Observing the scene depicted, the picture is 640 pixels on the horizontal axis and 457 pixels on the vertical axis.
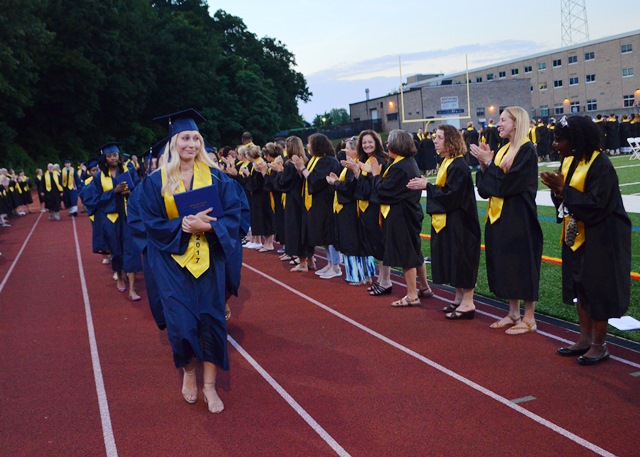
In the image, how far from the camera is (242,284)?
9.87 m

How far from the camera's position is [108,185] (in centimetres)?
937

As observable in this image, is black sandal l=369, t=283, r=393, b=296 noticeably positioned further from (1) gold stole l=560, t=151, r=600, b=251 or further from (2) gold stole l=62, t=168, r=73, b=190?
(2) gold stole l=62, t=168, r=73, b=190

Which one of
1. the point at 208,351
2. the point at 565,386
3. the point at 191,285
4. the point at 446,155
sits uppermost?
the point at 446,155

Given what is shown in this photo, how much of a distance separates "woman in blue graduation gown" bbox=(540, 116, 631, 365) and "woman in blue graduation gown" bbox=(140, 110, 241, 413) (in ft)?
8.30

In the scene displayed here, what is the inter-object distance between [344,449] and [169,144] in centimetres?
252

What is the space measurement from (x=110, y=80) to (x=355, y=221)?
41713 millimetres

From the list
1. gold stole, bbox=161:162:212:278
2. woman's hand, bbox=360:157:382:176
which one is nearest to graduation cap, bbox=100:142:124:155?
woman's hand, bbox=360:157:382:176

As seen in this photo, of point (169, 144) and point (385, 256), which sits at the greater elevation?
point (169, 144)

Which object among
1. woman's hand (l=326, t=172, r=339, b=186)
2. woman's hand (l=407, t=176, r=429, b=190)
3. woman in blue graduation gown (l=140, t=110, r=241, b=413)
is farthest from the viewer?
woman's hand (l=326, t=172, r=339, b=186)

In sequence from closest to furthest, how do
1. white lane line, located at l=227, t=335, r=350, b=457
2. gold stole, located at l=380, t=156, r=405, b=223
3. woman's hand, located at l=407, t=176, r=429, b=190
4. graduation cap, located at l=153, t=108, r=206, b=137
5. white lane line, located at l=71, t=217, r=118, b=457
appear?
white lane line, located at l=227, t=335, r=350, b=457, white lane line, located at l=71, t=217, r=118, b=457, graduation cap, located at l=153, t=108, r=206, b=137, woman's hand, located at l=407, t=176, r=429, b=190, gold stole, located at l=380, t=156, r=405, b=223

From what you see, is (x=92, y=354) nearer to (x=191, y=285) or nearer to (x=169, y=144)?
(x=191, y=285)

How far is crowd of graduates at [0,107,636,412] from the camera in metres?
4.96

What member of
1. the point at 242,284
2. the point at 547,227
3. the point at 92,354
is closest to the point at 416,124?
the point at 547,227

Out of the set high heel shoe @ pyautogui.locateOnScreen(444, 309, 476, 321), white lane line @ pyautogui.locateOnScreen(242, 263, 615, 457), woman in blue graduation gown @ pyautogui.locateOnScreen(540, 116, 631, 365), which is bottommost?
white lane line @ pyautogui.locateOnScreen(242, 263, 615, 457)
